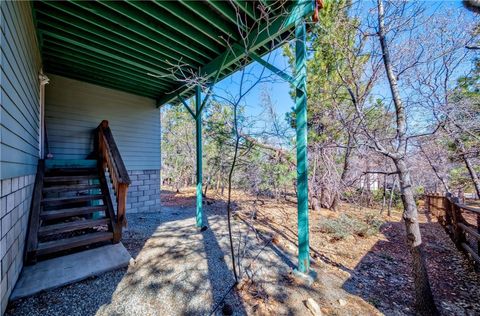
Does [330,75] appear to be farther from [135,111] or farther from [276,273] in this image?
[135,111]

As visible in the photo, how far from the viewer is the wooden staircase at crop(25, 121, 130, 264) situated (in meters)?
2.56

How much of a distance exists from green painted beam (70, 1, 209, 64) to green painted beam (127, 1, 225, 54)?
0.49 ft

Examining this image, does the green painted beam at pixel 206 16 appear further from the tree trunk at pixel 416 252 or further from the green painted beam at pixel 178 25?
the tree trunk at pixel 416 252

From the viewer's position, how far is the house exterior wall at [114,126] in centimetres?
438

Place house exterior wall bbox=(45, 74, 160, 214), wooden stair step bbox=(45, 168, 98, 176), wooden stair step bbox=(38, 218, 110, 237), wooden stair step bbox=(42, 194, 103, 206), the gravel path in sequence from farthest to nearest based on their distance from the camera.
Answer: house exterior wall bbox=(45, 74, 160, 214) → wooden stair step bbox=(45, 168, 98, 176) → wooden stair step bbox=(42, 194, 103, 206) → wooden stair step bbox=(38, 218, 110, 237) → the gravel path

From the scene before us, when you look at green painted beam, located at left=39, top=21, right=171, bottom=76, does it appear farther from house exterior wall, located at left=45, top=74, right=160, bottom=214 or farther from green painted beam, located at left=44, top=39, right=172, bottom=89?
house exterior wall, located at left=45, top=74, right=160, bottom=214

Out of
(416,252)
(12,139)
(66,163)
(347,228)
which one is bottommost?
(347,228)

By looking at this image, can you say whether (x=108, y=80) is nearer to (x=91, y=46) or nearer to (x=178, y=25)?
(x=91, y=46)

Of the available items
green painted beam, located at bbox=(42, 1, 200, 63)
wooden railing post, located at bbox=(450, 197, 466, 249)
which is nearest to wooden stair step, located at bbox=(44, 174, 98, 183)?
green painted beam, located at bbox=(42, 1, 200, 63)

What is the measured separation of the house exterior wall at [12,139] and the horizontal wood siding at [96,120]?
2.43m

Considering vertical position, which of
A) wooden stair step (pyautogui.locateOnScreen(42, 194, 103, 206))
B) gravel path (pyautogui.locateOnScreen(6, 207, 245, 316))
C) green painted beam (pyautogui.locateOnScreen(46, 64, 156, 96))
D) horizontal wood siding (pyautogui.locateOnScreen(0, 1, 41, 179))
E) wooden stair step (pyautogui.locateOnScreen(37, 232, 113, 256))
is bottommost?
gravel path (pyautogui.locateOnScreen(6, 207, 245, 316))

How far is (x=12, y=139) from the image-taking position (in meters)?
1.72

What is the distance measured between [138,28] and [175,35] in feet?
1.68

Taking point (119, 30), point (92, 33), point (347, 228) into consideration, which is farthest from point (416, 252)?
point (92, 33)
